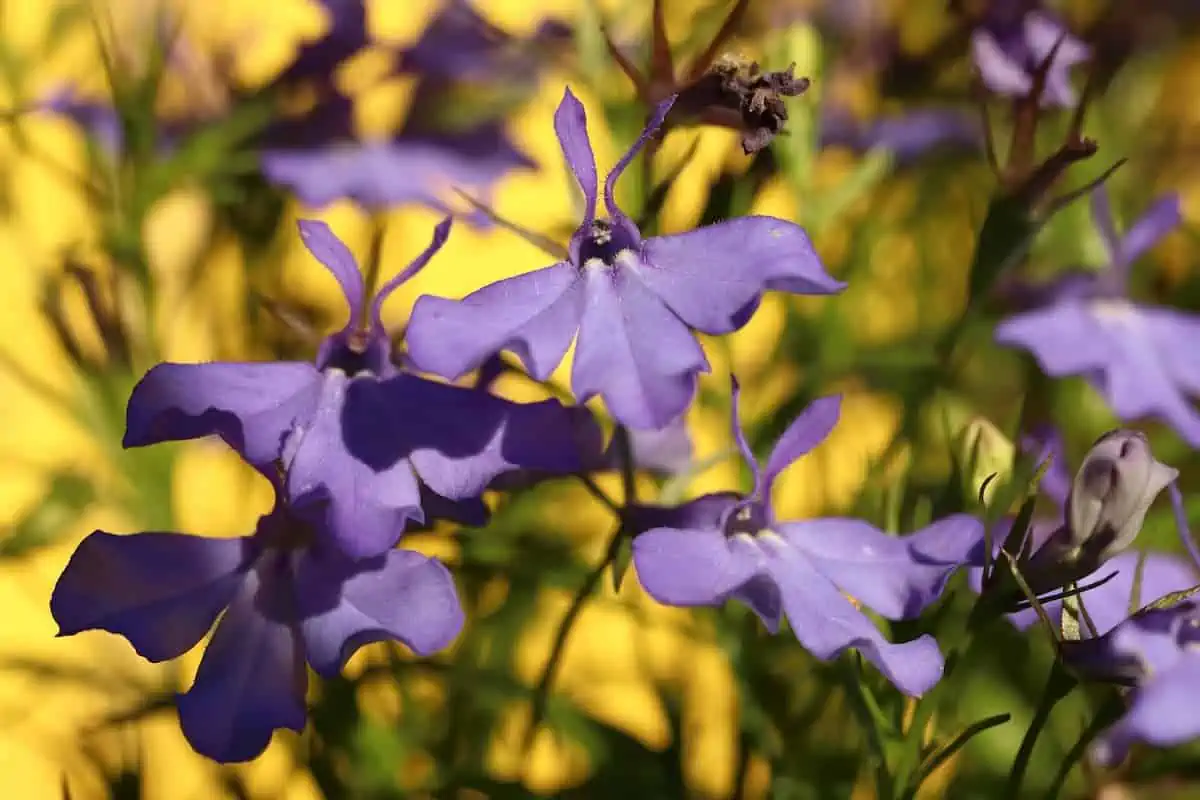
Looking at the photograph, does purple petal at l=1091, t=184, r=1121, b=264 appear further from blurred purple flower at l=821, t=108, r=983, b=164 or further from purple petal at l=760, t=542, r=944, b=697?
purple petal at l=760, t=542, r=944, b=697

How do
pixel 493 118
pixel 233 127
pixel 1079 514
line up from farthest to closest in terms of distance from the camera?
pixel 493 118, pixel 233 127, pixel 1079 514

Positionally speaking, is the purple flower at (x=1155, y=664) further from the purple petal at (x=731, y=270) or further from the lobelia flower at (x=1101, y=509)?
the purple petal at (x=731, y=270)

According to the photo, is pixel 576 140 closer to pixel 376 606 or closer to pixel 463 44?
pixel 376 606

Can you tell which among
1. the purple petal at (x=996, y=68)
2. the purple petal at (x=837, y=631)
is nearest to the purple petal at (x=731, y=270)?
the purple petal at (x=837, y=631)

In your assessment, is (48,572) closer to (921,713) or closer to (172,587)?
(172,587)

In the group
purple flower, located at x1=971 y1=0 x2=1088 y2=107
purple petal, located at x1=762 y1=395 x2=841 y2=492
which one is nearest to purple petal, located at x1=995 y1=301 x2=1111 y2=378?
purple flower, located at x1=971 y1=0 x2=1088 y2=107

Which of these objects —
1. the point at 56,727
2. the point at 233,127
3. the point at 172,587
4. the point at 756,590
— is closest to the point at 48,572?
the point at 56,727

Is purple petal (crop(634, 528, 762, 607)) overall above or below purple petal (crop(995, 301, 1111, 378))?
below
